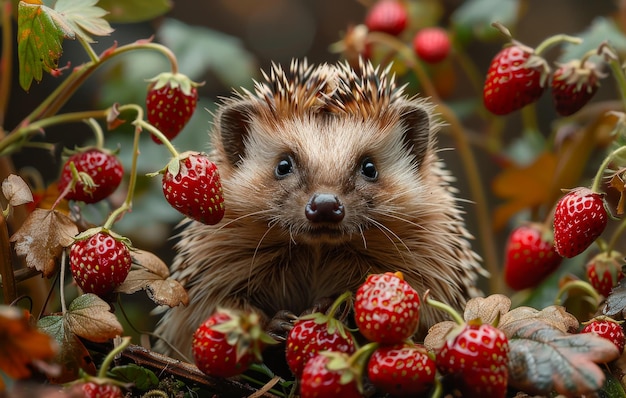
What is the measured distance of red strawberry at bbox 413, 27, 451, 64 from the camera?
341 cm

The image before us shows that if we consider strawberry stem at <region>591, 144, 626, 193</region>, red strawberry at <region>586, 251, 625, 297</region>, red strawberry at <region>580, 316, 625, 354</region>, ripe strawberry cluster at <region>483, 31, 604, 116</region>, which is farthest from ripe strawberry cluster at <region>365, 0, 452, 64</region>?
red strawberry at <region>580, 316, 625, 354</region>

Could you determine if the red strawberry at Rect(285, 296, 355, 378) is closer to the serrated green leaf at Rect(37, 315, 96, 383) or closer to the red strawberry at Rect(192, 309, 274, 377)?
the red strawberry at Rect(192, 309, 274, 377)

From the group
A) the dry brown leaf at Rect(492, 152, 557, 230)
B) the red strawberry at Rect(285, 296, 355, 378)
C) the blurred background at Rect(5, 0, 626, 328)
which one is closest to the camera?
the red strawberry at Rect(285, 296, 355, 378)

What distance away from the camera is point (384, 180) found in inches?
97.3

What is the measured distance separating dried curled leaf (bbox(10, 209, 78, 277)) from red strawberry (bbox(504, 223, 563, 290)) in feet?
4.58

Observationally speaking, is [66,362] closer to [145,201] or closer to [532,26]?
[145,201]

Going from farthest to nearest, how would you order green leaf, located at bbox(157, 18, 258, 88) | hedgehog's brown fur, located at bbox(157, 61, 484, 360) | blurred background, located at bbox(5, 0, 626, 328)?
green leaf, located at bbox(157, 18, 258, 88), blurred background, located at bbox(5, 0, 626, 328), hedgehog's brown fur, located at bbox(157, 61, 484, 360)

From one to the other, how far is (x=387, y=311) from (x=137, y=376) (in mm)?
652

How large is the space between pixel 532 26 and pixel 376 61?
3.15 m

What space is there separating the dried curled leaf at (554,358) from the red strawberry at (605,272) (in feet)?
1.73

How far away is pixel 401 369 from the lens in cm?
152

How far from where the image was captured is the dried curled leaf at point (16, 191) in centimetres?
186

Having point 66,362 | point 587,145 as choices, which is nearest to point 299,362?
point 66,362

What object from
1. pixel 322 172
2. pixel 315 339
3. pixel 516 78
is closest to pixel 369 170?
pixel 322 172
